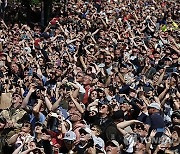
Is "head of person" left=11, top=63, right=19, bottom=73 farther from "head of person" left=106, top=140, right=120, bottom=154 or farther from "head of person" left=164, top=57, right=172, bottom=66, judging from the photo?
"head of person" left=106, top=140, right=120, bottom=154

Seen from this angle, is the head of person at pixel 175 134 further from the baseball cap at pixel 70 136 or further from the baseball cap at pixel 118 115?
the baseball cap at pixel 70 136

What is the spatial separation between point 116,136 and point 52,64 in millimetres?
3701

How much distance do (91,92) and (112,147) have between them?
6.83ft

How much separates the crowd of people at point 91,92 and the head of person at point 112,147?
0.01 meters

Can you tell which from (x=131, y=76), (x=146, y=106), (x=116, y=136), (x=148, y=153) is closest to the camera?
(x=148, y=153)

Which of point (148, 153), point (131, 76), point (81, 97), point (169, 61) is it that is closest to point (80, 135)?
point (148, 153)

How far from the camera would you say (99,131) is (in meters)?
6.93

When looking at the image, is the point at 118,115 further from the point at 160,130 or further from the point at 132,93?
the point at 132,93

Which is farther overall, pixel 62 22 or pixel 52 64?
pixel 62 22

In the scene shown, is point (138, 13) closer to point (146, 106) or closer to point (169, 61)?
point (169, 61)

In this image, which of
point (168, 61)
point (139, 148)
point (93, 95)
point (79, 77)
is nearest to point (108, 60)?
point (168, 61)

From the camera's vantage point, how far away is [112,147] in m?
6.36

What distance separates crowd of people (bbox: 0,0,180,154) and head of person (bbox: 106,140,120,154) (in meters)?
0.01

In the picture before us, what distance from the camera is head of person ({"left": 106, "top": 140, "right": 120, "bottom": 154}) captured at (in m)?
6.32
